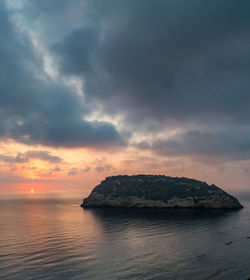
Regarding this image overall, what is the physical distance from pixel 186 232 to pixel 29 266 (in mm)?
61935

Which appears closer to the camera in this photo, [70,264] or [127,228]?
[70,264]

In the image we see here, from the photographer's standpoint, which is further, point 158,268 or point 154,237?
point 154,237

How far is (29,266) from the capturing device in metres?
51.7

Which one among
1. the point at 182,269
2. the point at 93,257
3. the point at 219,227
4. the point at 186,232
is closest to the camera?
the point at 182,269

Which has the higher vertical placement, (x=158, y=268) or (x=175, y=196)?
(x=175, y=196)

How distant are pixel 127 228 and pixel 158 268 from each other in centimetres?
5357

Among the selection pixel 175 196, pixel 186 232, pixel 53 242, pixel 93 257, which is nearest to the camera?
pixel 93 257

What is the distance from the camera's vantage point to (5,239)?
262 ft

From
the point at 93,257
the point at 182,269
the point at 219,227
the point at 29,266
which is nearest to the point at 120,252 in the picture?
the point at 93,257

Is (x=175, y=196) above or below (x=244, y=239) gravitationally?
above

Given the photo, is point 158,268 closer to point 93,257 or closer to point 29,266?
point 93,257

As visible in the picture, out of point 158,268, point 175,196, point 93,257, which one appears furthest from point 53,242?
point 175,196

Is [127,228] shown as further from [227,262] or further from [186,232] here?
[227,262]

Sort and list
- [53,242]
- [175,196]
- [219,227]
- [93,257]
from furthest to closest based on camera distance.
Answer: [175,196]
[219,227]
[53,242]
[93,257]
